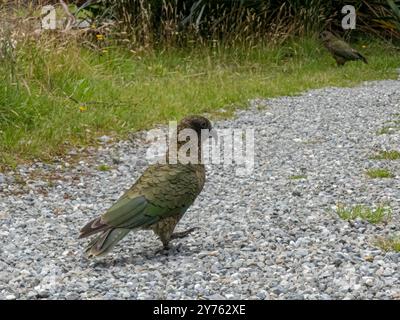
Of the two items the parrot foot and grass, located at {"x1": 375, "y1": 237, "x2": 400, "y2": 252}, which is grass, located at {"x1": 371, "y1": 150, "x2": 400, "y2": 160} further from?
the parrot foot

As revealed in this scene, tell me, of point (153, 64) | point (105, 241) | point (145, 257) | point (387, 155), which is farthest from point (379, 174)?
point (153, 64)

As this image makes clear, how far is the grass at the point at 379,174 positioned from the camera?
7.65m

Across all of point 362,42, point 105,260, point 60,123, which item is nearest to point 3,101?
point 60,123

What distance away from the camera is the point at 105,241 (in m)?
5.09

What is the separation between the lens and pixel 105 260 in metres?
5.38

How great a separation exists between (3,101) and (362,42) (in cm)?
1026

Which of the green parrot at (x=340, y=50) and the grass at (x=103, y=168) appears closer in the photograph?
the grass at (x=103, y=168)

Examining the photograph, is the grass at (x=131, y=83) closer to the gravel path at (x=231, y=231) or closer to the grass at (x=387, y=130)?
the gravel path at (x=231, y=231)

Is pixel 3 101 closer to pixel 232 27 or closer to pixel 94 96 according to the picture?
pixel 94 96

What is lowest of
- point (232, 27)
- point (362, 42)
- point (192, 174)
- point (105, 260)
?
point (362, 42)

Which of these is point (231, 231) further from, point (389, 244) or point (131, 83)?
point (131, 83)

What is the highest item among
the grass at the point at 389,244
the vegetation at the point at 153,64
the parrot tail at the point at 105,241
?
the parrot tail at the point at 105,241

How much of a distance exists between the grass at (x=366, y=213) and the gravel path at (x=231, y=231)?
0.23ft

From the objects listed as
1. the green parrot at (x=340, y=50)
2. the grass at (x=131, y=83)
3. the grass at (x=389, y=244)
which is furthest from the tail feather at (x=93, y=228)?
the green parrot at (x=340, y=50)
